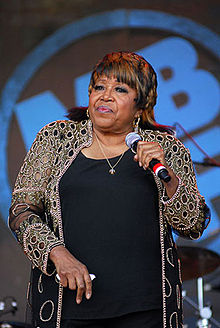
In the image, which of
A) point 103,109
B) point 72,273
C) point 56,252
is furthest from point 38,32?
point 72,273

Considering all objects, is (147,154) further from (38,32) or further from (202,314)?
(38,32)

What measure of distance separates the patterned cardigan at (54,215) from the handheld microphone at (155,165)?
0.61ft

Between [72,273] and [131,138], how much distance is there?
1.68 ft

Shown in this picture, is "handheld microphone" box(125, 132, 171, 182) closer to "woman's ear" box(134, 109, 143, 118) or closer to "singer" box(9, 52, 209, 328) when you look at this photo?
"singer" box(9, 52, 209, 328)

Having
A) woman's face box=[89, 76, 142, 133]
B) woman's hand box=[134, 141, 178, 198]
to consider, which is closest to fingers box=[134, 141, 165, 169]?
woman's hand box=[134, 141, 178, 198]

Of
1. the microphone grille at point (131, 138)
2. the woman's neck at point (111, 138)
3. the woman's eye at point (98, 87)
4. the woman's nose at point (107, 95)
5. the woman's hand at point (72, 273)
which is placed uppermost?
the woman's eye at point (98, 87)

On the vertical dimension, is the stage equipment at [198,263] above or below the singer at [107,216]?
below

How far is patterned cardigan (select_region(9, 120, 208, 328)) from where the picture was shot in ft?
6.65

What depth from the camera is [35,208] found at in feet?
7.04

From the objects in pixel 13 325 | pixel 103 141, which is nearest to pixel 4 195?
pixel 13 325

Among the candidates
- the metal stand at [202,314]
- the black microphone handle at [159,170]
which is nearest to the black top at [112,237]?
the black microphone handle at [159,170]

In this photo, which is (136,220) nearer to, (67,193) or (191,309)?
(67,193)

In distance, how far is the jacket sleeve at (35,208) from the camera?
1986 mm

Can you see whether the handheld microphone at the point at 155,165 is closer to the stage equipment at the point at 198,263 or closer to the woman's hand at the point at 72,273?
the woman's hand at the point at 72,273
